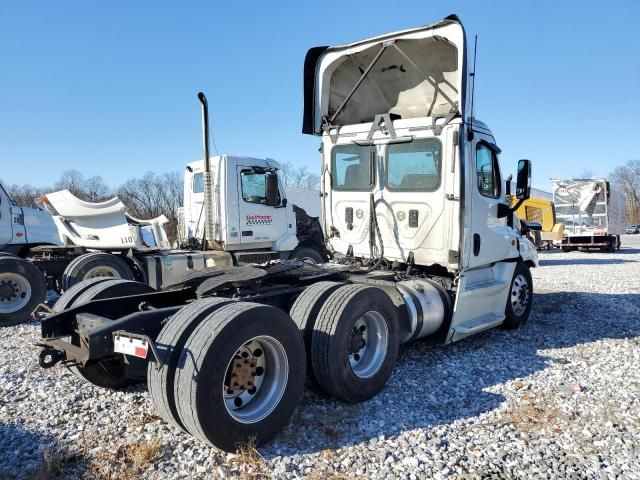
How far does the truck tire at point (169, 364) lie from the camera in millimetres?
3230

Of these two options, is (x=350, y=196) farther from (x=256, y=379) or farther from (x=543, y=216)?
(x=543, y=216)

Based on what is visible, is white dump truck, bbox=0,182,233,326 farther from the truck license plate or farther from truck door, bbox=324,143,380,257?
the truck license plate

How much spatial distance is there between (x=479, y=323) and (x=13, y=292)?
7004mm

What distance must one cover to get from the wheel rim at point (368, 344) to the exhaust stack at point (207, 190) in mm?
6395

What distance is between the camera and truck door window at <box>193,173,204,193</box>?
35.9 feet

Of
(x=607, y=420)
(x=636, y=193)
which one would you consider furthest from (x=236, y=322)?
(x=636, y=193)

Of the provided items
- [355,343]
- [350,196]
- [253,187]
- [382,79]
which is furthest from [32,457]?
[253,187]

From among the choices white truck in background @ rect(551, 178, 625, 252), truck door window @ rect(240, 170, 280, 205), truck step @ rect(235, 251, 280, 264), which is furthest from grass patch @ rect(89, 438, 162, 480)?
white truck in background @ rect(551, 178, 625, 252)

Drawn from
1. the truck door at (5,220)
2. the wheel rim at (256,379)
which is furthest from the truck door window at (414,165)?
the truck door at (5,220)

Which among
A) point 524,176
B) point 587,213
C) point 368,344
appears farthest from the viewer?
point 587,213

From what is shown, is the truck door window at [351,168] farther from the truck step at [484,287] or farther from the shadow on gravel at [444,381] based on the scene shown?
the shadow on gravel at [444,381]

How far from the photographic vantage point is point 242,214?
10.6 meters

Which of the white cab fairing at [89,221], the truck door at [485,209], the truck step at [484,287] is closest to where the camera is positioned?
Answer: the truck step at [484,287]

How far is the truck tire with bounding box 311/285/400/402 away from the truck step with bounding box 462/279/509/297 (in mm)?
1591
